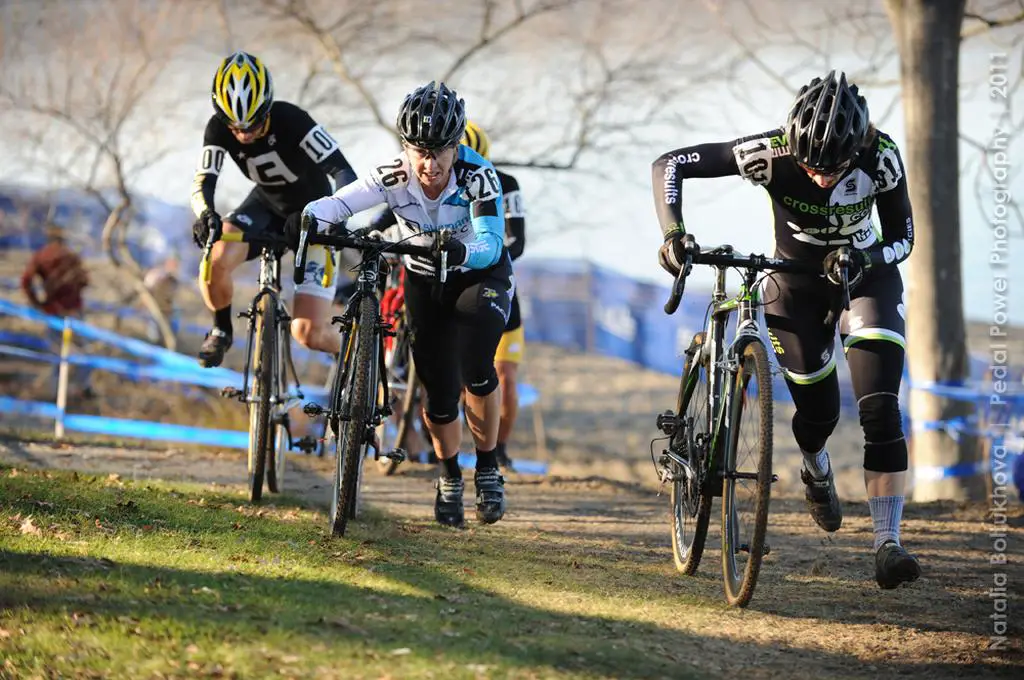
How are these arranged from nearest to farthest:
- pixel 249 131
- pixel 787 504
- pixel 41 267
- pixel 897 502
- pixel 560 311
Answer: pixel 897 502 < pixel 249 131 < pixel 787 504 < pixel 41 267 < pixel 560 311

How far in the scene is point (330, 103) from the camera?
17.1 metres

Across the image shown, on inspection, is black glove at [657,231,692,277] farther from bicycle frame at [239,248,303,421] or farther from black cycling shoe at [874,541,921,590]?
bicycle frame at [239,248,303,421]

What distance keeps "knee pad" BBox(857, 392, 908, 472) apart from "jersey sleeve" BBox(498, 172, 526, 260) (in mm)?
3616

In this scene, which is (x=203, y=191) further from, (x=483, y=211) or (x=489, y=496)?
(x=489, y=496)

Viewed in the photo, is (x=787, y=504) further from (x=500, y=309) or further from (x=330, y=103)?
(x=330, y=103)

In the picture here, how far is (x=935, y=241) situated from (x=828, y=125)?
22.2ft

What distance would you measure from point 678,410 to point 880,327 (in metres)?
1.09

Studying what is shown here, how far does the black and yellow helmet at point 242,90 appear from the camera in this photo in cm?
750

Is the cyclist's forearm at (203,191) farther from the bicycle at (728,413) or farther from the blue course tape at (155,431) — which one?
Answer: the blue course tape at (155,431)

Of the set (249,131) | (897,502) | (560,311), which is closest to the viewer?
(897,502)

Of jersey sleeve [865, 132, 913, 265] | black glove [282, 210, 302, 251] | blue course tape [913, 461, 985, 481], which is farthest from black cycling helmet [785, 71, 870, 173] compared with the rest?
blue course tape [913, 461, 985, 481]

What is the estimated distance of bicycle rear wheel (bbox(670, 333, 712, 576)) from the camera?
5.79 meters

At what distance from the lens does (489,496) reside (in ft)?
23.1

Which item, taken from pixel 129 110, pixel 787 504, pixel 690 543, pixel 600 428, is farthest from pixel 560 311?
pixel 690 543
